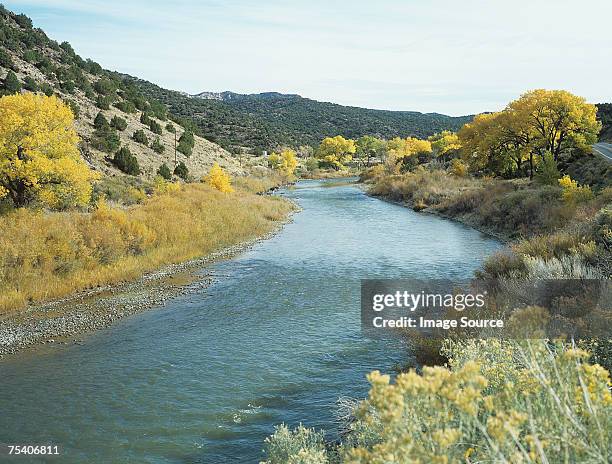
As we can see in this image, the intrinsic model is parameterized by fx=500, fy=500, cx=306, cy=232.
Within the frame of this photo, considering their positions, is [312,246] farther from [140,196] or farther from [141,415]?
[141,415]

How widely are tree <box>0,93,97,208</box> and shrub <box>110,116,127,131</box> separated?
934 inches

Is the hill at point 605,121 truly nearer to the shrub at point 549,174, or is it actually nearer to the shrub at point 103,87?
the shrub at point 549,174

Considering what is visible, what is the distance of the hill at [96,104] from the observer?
4069 cm

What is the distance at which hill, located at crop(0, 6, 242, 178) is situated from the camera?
40688 millimetres

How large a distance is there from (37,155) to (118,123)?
26.0 metres

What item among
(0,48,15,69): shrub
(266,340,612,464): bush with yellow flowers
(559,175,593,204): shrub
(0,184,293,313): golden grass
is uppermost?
(0,48,15,69): shrub

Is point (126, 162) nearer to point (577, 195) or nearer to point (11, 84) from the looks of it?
point (11, 84)

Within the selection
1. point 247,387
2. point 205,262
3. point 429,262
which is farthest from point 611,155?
point 247,387

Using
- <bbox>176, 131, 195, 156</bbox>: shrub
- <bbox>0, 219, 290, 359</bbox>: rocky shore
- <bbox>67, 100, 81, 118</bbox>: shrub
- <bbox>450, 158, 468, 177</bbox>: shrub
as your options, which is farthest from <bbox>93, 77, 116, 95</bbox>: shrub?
<bbox>0, 219, 290, 359</bbox>: rocky shore

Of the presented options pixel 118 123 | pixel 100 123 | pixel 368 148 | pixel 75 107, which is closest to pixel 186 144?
pixel 118 123

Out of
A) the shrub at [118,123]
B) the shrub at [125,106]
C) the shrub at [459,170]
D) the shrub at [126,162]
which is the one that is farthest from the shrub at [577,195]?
the shrub at [125,106]

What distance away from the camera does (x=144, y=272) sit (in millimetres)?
19828

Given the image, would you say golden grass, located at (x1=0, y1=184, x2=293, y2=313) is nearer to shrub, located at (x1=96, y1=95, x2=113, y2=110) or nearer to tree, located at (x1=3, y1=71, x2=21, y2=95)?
tree, located at (x1=3, y1=71, x2=21, y2=95)

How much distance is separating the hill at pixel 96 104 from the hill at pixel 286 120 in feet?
87.6
